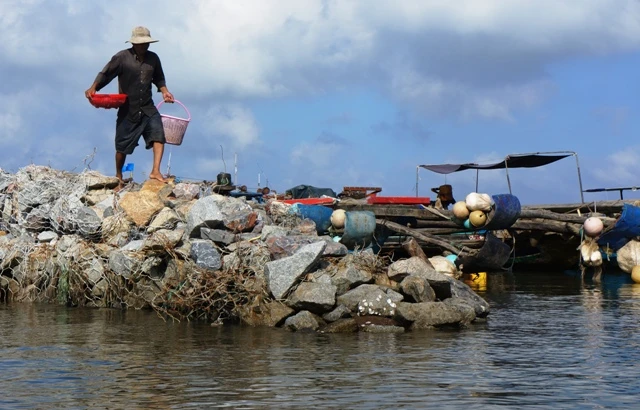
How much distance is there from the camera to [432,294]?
1204 centimetres

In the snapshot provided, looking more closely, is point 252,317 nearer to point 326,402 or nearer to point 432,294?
point 432,294

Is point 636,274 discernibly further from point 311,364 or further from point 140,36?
point 311,364

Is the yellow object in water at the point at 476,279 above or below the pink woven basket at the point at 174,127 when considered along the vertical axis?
below

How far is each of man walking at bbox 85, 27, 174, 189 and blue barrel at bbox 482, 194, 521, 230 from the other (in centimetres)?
722

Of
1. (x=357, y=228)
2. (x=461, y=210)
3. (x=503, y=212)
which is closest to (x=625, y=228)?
(x=503, y=212)

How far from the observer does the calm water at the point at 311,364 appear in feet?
24.2

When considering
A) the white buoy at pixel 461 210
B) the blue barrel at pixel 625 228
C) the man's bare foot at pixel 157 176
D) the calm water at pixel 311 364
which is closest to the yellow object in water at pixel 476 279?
the white buoy at pixel 461 210

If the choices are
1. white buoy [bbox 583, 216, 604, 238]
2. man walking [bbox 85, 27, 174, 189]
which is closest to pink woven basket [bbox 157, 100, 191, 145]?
man walking [bbox 85, 27, 174, 189]

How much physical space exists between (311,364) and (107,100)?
825cm

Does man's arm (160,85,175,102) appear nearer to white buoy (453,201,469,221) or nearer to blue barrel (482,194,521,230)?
white buoy (453,201,469,221)

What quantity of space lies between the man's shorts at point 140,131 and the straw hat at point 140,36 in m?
1.29

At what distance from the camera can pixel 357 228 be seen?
55.2 ft

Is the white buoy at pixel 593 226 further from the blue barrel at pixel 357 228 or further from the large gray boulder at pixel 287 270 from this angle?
the large gray boulder at pixel 287 270

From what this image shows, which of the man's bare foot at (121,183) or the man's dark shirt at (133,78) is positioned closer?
the man's dark shirt at (133,78)
